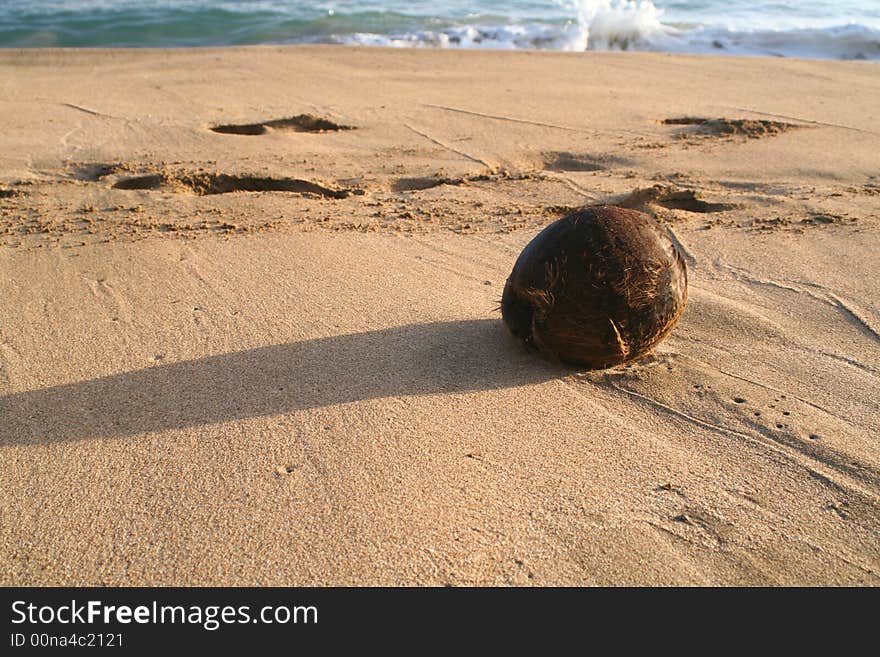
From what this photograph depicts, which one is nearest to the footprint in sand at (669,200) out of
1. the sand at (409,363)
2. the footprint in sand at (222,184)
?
the sand at (409,363)

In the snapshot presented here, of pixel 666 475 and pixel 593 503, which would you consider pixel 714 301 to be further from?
pixel 593 503

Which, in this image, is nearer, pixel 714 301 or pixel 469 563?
pixel 469 563

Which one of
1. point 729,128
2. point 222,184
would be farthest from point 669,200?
point 222,184

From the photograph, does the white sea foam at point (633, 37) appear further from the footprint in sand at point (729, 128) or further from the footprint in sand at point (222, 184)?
the footprint in sand at point (222, 184)

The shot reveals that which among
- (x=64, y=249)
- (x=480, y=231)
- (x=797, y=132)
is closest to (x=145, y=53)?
(x=64, y=249)

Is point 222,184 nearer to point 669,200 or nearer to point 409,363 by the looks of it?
point 409,363

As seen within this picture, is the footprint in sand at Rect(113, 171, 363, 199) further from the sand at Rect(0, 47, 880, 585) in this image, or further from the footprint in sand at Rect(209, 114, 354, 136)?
the footprint in sand at Rect(209, 114, 354, 136)

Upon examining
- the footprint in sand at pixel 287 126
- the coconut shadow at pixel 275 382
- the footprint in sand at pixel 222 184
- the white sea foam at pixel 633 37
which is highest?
the white sea foam at pixel 633 37
